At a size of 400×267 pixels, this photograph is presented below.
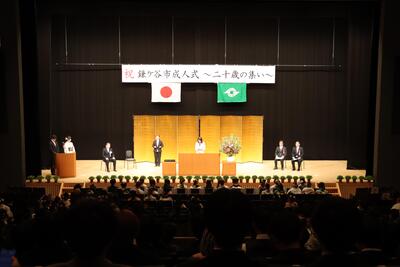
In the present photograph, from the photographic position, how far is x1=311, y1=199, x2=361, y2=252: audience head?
2.14 m

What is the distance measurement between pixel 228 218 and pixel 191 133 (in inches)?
674

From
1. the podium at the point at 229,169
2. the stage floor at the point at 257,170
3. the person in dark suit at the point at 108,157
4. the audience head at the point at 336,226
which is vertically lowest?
the stage floor at the point at 257,170

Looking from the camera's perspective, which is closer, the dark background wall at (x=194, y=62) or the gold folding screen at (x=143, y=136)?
the gold folding screen at (x=143, y=136)

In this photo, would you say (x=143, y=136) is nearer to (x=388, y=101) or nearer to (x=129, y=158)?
(x=129, y=158)

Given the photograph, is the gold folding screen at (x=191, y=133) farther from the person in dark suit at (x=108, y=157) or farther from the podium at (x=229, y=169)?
the podium at (x=229, y=169)

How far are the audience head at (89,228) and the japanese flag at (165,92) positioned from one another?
17010 mm

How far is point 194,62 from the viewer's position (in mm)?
19312

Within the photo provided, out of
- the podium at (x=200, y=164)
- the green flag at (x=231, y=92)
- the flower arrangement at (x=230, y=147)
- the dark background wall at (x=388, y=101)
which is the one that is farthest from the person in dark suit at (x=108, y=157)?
the dark background wall at (x=388, y=101)

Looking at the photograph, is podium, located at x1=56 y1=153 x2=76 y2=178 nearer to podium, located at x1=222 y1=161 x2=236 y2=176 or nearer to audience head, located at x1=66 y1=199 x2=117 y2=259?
→ podium, located at x1=222 y1=161 x2=236 y2=176

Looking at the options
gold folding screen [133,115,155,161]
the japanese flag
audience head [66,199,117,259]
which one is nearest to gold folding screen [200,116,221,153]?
the japanese flag

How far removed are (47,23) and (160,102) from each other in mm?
4627

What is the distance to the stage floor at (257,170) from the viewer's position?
54.3ft

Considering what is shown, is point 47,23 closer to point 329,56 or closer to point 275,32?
point 275,32

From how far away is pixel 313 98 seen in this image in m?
19.7
